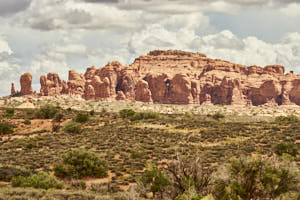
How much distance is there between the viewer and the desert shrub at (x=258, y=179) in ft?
46.7

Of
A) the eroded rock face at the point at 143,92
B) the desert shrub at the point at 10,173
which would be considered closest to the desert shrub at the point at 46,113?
the desert shrub at the point at 10,173

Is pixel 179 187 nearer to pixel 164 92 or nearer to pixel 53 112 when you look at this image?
pixel 53 112

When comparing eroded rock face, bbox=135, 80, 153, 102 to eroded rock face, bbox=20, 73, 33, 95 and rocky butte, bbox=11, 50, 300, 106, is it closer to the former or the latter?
rocky butte, bbox=11, 50, 300, 106

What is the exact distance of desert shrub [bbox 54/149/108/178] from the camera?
81.8ft

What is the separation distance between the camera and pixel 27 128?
5588 centimetres

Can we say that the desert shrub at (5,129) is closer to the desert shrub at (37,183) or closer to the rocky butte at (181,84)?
the desert shrub at (37,183)

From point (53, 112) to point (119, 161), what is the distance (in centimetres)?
3615

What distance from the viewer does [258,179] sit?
47.1 feet

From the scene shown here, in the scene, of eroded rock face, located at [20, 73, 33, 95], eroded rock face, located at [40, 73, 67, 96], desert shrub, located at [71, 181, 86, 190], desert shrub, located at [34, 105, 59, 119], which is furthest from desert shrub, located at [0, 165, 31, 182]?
eroded rock face, located at [20, 73, 33, 95]

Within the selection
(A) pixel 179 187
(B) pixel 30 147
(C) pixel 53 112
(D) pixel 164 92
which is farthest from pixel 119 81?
(A) pixel 179 187

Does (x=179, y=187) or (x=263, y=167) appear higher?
(x=263, y=167)

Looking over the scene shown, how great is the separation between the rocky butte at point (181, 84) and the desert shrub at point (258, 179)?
127589 mm

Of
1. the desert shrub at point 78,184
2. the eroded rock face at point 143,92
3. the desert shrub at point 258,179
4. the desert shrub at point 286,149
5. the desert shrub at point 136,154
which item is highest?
the eroded rock face at point 143,92

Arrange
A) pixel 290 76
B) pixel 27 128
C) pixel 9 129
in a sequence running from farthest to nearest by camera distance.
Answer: pixel 290 76
pixel 27 128
pixel 9 129
